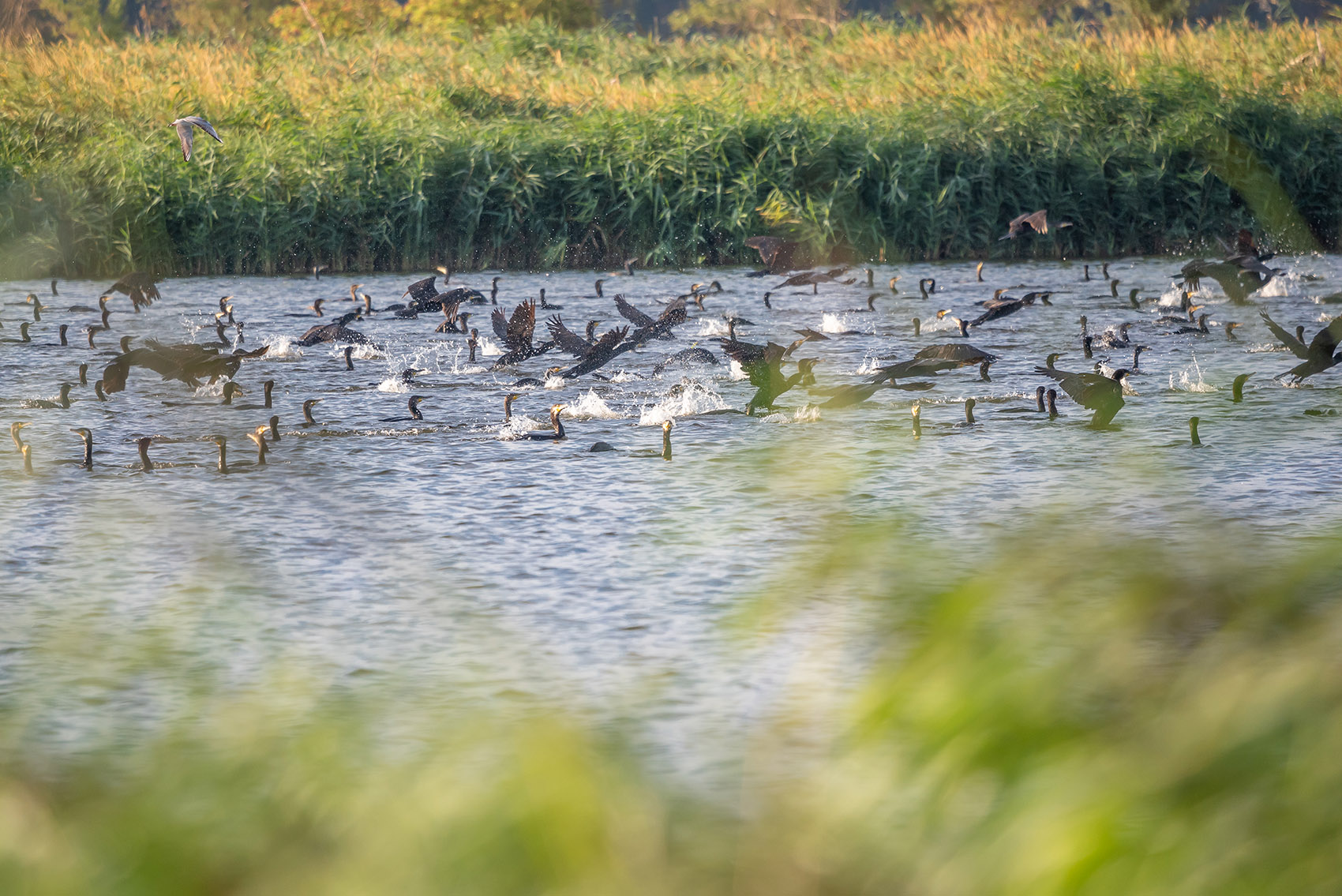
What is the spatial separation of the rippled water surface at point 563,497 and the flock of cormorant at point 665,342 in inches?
4.5

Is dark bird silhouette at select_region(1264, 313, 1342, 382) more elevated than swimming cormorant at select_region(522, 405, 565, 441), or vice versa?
dark bird silhouette at select_region(1264, 313, 1342, 382)

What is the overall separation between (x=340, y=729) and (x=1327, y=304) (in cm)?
1034

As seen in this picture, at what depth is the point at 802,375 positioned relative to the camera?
874cm

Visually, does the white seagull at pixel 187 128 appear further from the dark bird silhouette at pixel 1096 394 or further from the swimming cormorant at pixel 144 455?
the dark bird silhouette at pixel 1096 394

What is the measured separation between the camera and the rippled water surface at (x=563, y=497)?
176 inches

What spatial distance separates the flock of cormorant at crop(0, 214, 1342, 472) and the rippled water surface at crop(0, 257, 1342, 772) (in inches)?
4.5

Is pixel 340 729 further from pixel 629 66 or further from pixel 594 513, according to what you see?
pixel 629 66

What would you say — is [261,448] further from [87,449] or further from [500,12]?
[500,12]

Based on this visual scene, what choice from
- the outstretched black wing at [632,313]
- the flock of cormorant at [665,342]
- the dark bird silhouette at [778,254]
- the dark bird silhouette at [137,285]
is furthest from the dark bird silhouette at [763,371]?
the dark bird silhouette at [137,285]

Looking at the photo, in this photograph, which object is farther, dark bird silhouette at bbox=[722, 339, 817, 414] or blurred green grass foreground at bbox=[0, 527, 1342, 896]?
dark bird silhouette at bbox=[722, 339, 817, 414]

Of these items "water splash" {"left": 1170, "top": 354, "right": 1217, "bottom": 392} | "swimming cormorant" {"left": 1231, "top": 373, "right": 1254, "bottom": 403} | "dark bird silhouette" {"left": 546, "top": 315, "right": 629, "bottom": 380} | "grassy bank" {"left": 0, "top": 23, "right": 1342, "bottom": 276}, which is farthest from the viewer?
"grassy bank" {"left": 0, "top": 23, "right": 1342, "bottom": 276}

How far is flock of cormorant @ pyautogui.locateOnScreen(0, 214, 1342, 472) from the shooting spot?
7586mm

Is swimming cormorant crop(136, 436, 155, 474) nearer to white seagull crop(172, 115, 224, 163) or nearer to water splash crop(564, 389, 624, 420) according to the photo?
water splash crop(564, 389, 624, 420)

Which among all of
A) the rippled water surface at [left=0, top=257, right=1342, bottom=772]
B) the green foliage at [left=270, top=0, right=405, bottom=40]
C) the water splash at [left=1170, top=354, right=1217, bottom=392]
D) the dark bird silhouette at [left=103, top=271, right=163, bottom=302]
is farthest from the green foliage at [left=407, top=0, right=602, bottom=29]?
the water splash at [left=1170, top=354, right=1217, bottom=392]
